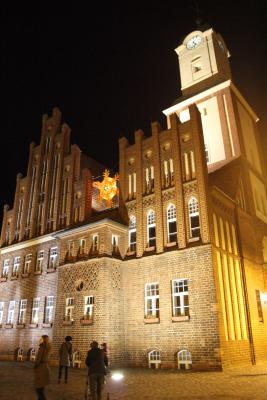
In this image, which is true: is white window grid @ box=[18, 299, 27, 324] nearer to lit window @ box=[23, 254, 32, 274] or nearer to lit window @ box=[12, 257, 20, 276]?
lit window @ box=[23, 254, 32, 274]

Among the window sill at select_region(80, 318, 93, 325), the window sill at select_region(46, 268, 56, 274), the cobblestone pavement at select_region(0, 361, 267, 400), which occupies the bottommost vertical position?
the cobblestone pavement at select_region(0, 361, 267, 400)

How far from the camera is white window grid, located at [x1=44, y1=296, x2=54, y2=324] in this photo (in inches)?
980

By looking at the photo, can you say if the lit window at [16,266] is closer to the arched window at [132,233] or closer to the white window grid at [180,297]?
the arched window at [132,233]

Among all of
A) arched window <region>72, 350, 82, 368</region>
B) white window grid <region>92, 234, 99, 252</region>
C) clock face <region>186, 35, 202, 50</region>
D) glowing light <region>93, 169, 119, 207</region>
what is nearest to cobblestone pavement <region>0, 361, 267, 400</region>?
arched window <region>72, 350, 82, 368</region>

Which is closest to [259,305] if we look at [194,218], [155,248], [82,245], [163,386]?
[194,218]

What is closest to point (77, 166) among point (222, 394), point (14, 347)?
point (14, 347)

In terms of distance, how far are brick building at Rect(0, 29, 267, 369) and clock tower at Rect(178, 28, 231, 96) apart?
67 cm

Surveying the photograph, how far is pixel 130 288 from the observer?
2145 cm

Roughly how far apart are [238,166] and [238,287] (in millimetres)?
9706

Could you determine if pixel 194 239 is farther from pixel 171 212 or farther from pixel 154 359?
pixel 154 359

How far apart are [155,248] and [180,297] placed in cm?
355

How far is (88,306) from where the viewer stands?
2100 cm

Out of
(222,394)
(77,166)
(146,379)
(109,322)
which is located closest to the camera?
(222,394)

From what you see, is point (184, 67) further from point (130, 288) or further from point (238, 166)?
point (130, 288)
